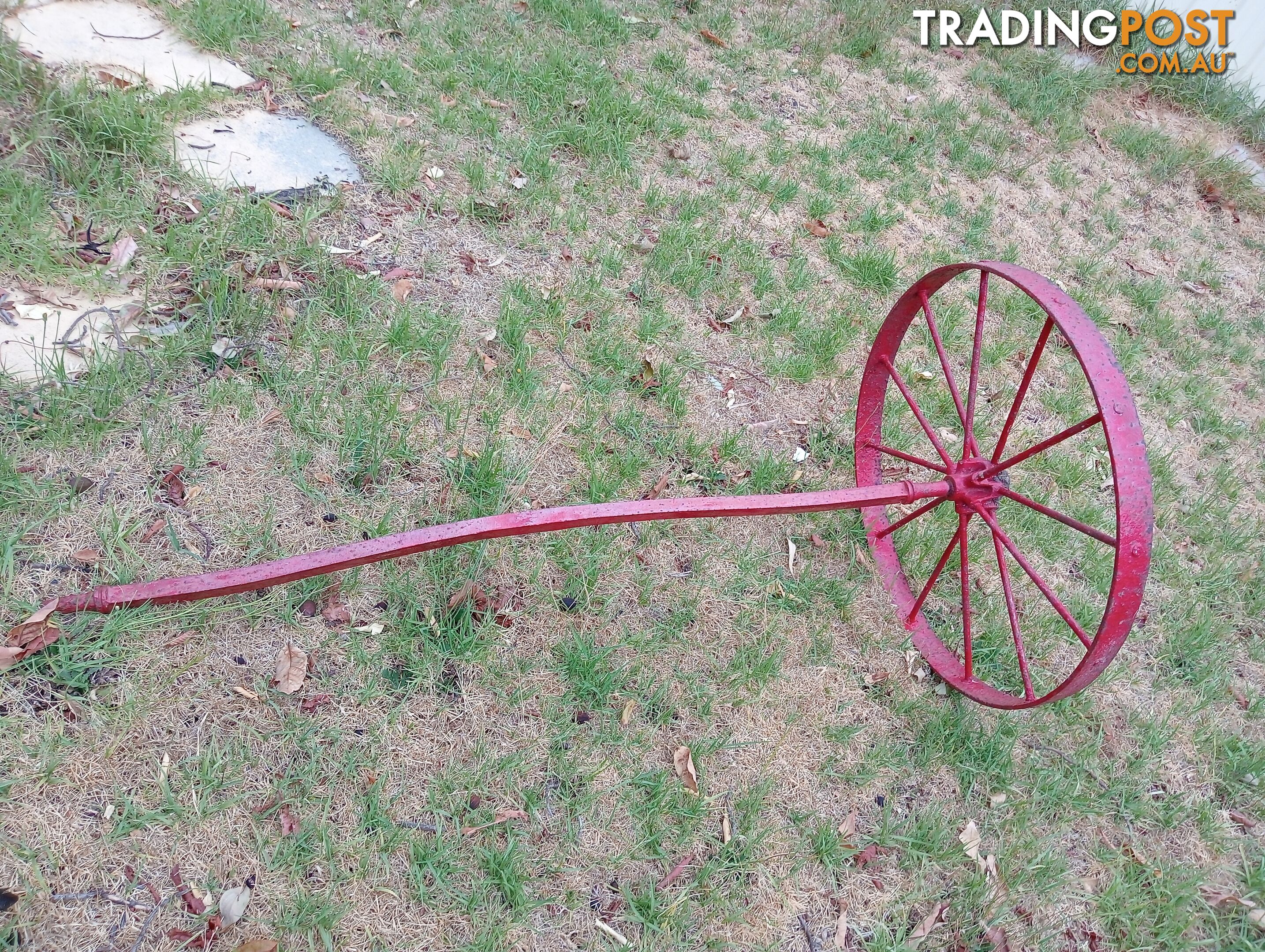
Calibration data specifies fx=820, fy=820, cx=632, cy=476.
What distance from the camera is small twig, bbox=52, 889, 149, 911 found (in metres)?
1.70

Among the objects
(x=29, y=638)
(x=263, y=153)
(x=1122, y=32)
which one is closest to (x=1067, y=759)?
(x=29, y=638)

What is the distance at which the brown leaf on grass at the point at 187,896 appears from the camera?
5.70ft

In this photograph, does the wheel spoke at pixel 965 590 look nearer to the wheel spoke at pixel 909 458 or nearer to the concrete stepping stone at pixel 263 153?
the wheel spoke at pixel 909 458

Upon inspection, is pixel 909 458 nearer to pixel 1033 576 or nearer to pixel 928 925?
pixel 1033 576

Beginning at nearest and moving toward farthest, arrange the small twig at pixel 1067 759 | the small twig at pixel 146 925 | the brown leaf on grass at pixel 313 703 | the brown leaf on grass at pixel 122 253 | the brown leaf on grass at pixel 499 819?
the small twig at pixel 146 925 < the brown leaf on grass at pixel 499 819 < the brown leaf on grass at pixel 313 703 < the small twig at pixel 1067 759 < the brown leaf on grass at pixel 122 253

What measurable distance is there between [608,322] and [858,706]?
1.67 metres

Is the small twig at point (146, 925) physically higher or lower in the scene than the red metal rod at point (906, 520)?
lower

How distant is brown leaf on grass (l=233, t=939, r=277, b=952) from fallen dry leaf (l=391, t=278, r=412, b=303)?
6.75ft

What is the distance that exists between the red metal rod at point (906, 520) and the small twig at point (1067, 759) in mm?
747

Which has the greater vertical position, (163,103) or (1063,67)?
(1063,67)

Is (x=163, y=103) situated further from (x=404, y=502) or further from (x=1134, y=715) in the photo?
(x=1134, y=715)

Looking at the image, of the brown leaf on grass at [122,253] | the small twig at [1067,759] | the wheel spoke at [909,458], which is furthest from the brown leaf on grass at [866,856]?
the brown leaf on grass at [122,253]

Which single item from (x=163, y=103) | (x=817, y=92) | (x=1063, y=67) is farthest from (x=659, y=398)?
(x=1063, y=67)

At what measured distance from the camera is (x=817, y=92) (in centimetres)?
484
